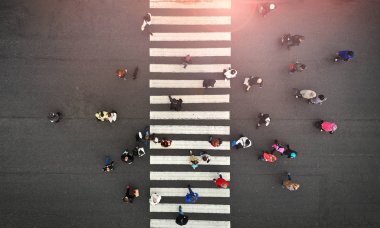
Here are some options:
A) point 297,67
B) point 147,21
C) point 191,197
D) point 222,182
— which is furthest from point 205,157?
point 147,21

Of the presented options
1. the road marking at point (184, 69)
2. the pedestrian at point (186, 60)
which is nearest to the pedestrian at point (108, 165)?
the road marking at point (184, 69)

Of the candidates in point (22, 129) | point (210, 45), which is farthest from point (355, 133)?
point (22, 129)

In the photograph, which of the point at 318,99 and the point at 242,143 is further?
the point at 242,143

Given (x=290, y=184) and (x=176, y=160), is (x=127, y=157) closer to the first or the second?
(x=176, y=160)

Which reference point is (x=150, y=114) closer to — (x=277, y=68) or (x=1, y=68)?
(x=277, y=68)

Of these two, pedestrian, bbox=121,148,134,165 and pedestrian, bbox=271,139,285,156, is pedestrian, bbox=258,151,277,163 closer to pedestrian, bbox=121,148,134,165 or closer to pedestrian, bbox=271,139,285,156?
pedestrian, bbox=271,139,285,156

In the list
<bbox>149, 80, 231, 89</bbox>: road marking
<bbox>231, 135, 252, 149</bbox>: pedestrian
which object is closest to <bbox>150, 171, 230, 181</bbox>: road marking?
<bbox>231, 135, 252, 149</bbox>: pedestrian
